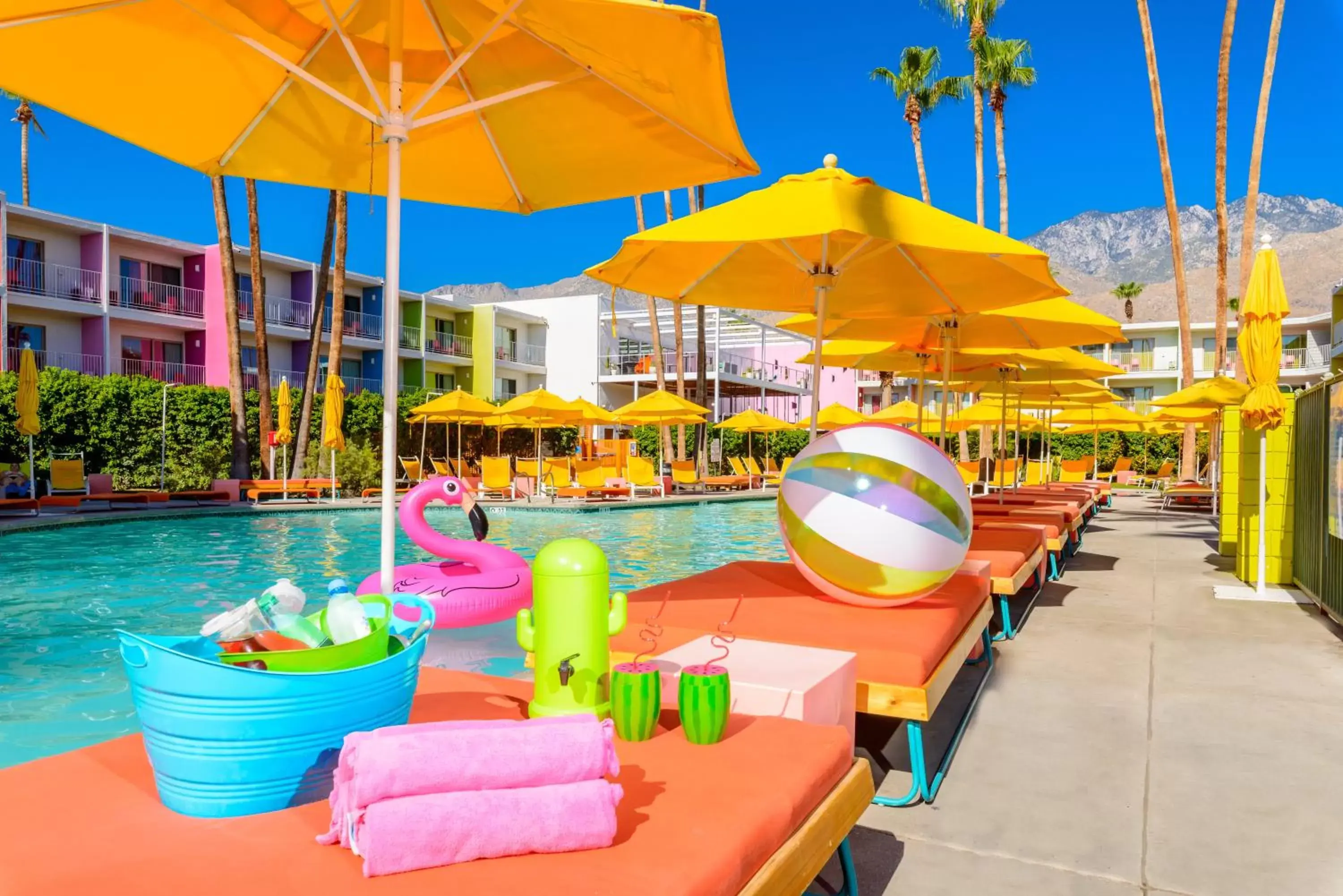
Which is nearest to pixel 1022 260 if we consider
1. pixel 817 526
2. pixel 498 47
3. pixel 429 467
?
pixel 817 526

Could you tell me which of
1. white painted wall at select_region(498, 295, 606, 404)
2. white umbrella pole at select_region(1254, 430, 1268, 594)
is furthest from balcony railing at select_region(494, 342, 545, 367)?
white umbrella pole at select_region(1254, 430, 1268, 594)

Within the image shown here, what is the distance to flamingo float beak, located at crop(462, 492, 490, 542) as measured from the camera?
4.82m

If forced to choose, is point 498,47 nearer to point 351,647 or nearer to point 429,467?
point 351,647

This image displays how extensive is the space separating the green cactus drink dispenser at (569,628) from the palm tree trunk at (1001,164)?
92.4 feet

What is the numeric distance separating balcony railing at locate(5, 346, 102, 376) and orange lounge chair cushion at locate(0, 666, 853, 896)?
2862 centimetres

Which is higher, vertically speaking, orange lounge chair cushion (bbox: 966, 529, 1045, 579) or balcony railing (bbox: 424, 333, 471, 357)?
balcony railing (bbox: 424, 333, 471, 357)

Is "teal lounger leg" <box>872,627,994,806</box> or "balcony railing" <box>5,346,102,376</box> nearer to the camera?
"teal lounger leg" <box>872,627,994,806</box>

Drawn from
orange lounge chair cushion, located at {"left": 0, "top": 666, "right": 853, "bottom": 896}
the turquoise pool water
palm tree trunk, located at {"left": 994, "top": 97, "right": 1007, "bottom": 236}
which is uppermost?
palm tree trunk, located at {"left": 994, "top": 97, "right": 1007, "bottom": 236}

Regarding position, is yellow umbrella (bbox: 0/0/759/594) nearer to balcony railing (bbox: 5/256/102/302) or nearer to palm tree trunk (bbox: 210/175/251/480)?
palm tree trunk (bbox: 210/175/251/480)

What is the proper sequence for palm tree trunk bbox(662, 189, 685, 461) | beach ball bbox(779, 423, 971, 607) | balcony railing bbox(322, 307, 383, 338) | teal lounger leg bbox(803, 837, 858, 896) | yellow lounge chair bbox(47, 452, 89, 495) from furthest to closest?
balcony railing bbox(322, 307, 383, 338) < palm tree trunk bbox(662, 189, 685, 461) < yellow lounge chair bbox(47, 452, 89, 495) < beach ball bbox(779, 423, 971, 607) < teal lounger leg bbox(803, 837, 858, 896)

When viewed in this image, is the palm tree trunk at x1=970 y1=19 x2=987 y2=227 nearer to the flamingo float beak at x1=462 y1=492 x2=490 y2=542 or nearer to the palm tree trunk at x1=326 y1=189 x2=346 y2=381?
the palm tree trunk at x1=326 y1=189 x2=346 y2=381

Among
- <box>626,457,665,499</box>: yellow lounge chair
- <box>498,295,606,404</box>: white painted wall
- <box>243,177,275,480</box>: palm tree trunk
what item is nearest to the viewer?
<box>243,177,275,480</box>: palm tree trunk

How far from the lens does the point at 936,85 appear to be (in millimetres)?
31562

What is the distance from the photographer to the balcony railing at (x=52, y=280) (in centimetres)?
2591
